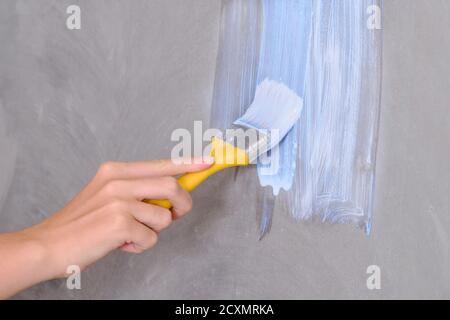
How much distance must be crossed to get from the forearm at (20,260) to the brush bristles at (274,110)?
0.28 m

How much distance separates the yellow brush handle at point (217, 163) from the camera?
750mm

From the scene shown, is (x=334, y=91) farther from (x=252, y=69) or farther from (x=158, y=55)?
(x=158, y=55)

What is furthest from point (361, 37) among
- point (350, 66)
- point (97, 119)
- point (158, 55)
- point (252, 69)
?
point (97, 119)

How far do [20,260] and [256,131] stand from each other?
30 cm

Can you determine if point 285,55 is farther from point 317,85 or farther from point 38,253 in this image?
point 38,253

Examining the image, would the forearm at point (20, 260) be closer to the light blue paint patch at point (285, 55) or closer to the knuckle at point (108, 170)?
the knuckle at point (108, 170)

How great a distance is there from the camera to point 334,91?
0.77 meters

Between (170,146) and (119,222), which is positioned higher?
(170,146)

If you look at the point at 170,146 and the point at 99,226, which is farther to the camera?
the point at 170,146

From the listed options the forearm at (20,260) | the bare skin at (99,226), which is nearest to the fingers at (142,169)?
the bare skin at (99,226)

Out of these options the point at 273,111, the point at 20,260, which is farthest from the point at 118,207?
the point at 273,111

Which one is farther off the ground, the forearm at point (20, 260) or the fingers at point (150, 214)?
the fingers at point (150, 214)

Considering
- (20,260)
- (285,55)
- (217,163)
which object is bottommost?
(20,260)

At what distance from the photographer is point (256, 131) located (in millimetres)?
785
